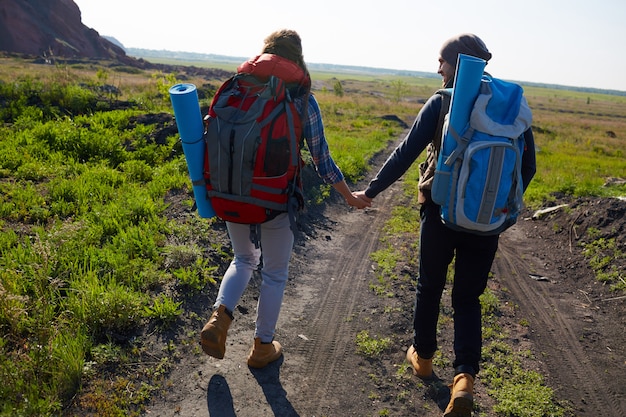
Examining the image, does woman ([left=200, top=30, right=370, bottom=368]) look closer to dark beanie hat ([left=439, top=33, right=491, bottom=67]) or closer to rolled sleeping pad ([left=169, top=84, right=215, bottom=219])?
rolled sleeping pad ([left=169, top=84, right=215, bottom=219])

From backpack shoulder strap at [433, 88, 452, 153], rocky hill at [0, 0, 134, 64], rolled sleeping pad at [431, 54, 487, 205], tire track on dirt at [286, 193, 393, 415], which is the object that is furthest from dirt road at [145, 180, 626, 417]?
rocky hill at [0, 0, 134, 64]

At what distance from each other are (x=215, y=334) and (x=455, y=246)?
5.45ft

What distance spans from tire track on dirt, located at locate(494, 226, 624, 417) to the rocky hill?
51.7 m

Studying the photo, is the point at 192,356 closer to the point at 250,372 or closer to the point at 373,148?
the point at 250,372

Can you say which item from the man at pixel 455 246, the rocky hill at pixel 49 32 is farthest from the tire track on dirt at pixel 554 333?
the rocky hill at pixel 49 32

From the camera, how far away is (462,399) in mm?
2641

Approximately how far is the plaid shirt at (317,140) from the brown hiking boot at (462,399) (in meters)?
→ 1.53

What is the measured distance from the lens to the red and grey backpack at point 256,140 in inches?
98.3

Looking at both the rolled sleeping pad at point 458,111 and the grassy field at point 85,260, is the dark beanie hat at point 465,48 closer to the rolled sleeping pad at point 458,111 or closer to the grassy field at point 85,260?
the rolled sleeping pad at point 458,111

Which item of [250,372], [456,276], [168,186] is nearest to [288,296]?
[250,372]

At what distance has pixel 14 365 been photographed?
100 inches

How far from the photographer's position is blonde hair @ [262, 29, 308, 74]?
266cm

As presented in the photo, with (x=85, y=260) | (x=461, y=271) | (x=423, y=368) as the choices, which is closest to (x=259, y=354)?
(x=423, y=368)

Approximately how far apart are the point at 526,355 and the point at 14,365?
3767 millimetres
